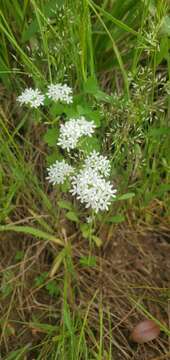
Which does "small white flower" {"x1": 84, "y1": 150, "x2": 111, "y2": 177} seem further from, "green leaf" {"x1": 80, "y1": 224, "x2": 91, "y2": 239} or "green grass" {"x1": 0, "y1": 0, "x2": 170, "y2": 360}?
"green leaf" {"x1": 80, "y1": 224, "x2": 91, "y2": 239}

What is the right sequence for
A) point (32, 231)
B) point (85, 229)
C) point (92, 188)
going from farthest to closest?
point (85, 229), point (32, 231), point (92, 188)

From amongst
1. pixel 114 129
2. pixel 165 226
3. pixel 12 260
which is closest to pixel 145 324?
pixel 165 226

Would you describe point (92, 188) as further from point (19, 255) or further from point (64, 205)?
point (19, 255)

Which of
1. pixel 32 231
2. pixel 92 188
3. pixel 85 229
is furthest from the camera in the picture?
pixel 85 229

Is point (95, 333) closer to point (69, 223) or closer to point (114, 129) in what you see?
point (69, 223)

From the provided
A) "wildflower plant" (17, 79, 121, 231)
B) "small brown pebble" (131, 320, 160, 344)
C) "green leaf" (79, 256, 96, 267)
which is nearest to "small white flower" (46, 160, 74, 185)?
"wildflower plant" (17, 79, 121, 231)

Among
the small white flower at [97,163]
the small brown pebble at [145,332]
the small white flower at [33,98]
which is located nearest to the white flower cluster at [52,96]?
the small white flower at [33,98]

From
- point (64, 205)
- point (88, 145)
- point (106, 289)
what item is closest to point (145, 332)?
point (106, 289)
